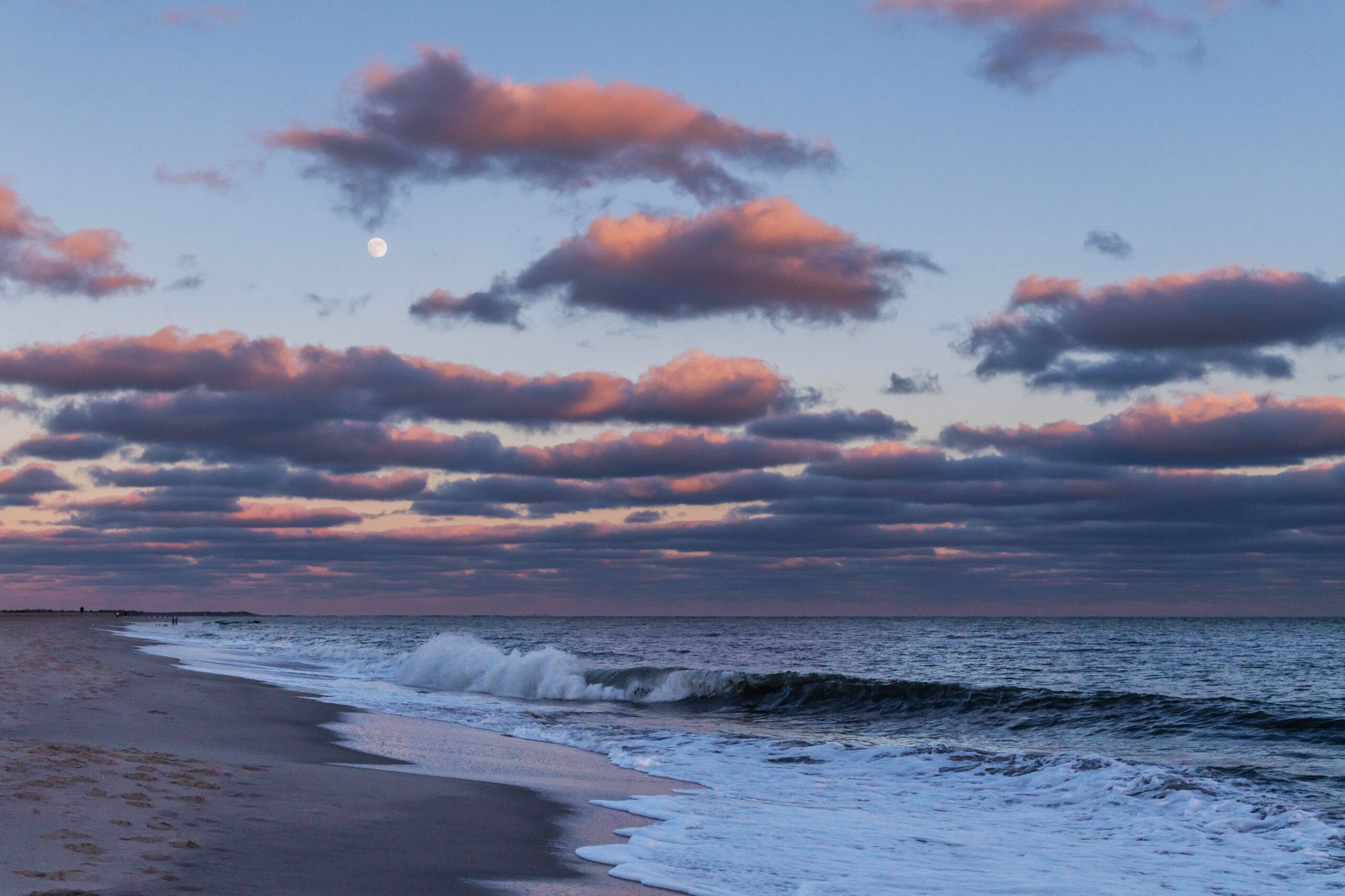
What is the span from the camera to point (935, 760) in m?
18.7

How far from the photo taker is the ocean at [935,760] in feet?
34.5

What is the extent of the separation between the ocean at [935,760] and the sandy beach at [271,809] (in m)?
1.04

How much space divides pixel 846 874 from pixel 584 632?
114500 millimetres

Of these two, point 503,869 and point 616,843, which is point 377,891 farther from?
point 616,843

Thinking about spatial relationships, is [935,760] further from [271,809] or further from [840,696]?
[840,696]

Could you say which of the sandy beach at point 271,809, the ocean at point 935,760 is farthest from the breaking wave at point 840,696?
the sandy beach at point 271,809

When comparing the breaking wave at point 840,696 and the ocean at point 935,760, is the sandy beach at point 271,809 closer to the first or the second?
the ocean at point 935,760

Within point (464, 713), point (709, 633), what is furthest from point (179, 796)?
point (709, 633)

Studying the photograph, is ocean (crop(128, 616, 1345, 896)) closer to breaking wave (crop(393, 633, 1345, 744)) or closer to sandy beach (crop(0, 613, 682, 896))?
breaking wave (crop(393, 633, 1345, 744))

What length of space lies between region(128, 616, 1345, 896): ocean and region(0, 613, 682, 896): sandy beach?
104 cm

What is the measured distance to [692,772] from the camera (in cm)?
1706

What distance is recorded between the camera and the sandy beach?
7.57m

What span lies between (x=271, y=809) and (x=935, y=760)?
1233cm

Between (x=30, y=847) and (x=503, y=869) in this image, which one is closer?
(x=30, y=847)
